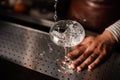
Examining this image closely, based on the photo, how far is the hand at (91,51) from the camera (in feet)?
2.63

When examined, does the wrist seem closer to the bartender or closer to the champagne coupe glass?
the bartender

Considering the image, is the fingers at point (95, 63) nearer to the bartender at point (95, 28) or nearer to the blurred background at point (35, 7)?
the bartender at point (95, 28)

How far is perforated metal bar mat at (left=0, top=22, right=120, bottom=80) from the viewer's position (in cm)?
78

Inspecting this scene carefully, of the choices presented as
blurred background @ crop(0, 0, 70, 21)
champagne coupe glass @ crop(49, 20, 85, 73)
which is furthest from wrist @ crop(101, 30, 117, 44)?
blurred background @ crop(0, 0, 70, 21)

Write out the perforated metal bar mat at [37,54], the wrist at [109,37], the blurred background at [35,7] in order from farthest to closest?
the blurred background at [35,7], the wrist at [109,37], the perforated metal bar mat at [37,54]

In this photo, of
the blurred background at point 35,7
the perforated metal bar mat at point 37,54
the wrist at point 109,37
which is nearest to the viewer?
the perforated metal bar mat at point 37,54

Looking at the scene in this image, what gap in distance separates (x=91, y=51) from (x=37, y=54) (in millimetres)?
212

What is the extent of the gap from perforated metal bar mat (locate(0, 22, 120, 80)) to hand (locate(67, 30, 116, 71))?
0.03 meters

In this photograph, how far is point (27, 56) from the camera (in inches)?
33.6

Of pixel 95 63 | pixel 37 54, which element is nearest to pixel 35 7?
pixel 37 54

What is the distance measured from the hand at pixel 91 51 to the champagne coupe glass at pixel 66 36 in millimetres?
30

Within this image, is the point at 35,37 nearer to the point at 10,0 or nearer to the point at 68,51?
the point at 68,51

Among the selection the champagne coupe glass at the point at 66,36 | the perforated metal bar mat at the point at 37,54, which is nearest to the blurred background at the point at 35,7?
the perforated metal bar mat at the point at 37,54

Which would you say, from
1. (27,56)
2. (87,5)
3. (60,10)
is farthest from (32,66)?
(60,10)
